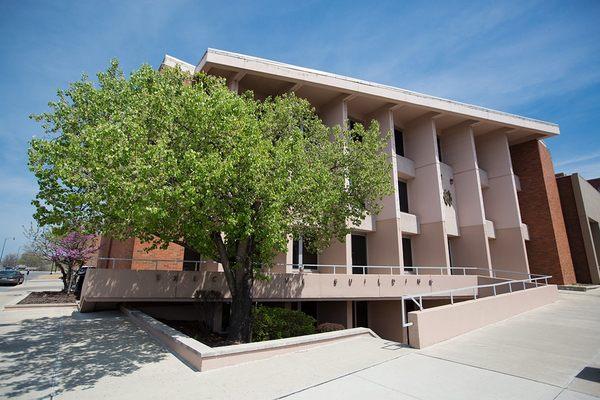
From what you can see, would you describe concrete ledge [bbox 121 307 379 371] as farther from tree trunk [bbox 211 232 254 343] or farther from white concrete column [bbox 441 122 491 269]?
white concrete column [bbox 441 122 491 269]

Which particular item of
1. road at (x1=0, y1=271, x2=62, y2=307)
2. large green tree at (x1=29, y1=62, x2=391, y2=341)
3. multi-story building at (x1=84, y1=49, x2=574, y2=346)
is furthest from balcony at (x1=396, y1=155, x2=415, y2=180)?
road at (x1=0, y1=271, x2=62, y2=307)

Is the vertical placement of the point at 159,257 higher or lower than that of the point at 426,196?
lower

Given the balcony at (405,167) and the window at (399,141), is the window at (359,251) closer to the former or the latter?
the balcony at (405,167)

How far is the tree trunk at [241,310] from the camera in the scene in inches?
380

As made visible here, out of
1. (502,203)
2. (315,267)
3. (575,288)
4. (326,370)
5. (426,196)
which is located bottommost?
(326,370)

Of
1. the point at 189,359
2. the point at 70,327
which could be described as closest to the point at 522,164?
the point at 189,359

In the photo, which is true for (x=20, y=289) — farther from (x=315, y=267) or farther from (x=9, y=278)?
(x=315, y=267)

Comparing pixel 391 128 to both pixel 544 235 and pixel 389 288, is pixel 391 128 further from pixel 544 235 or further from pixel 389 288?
pixel 544 235

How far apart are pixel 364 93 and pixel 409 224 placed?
8664mm

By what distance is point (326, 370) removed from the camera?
6.20 m

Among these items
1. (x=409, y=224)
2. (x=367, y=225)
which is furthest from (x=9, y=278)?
(x=409, y=224)

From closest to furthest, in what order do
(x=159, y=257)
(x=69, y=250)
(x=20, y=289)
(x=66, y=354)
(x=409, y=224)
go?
(x=66, y=354) → (x=159, y=257) → (x=69, y=250) → (x=409, y=224) → (x=20, y=289)

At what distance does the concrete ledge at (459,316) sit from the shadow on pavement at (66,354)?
5957mm

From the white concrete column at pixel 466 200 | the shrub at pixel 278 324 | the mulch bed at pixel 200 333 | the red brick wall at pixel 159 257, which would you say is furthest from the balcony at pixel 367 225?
the mulch bed at pixel 200 333
